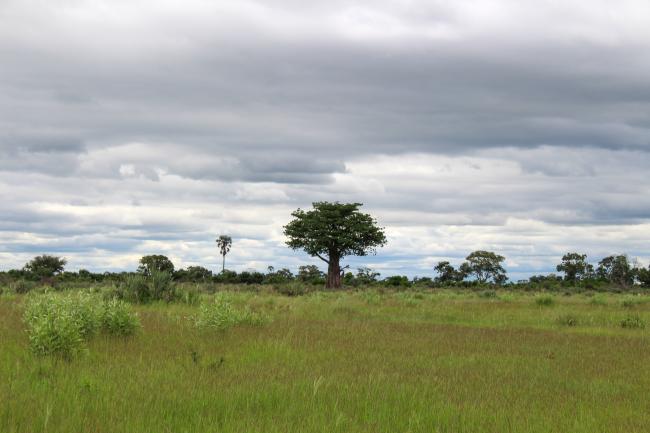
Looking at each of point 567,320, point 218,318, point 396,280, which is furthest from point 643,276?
point 218,318

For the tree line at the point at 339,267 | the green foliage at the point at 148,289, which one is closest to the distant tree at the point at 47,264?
the tree line at the point at 339,267

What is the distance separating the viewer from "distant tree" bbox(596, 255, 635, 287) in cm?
9325

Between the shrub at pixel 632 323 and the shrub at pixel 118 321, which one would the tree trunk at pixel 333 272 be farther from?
the shrub at pixel 118 321

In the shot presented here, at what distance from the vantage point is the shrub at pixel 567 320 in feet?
71.9

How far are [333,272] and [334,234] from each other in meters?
4.07

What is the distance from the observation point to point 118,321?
13383 mm

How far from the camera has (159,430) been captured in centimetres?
666

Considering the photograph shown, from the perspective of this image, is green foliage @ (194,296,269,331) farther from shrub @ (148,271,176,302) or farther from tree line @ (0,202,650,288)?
tree line @ (0,202,650,288)

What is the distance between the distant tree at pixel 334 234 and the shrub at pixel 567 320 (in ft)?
148

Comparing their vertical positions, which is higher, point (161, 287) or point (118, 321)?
point (161, 287)

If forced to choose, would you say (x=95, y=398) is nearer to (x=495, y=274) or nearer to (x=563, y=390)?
(x=563, y=390)

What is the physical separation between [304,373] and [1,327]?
7.54 meters

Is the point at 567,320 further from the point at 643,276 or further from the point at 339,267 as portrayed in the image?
the point at 643,276

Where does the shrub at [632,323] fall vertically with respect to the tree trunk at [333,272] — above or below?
below
